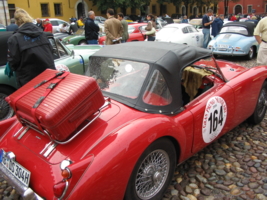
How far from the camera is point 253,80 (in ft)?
11.8

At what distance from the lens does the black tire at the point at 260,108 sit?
13.0 feet

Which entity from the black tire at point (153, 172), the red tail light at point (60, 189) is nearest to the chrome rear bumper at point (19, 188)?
the red tail light at point (60, 189)

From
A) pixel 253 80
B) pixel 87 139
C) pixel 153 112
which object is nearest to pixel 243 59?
pixel 253 80

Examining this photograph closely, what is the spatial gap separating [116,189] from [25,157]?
34.9 inches

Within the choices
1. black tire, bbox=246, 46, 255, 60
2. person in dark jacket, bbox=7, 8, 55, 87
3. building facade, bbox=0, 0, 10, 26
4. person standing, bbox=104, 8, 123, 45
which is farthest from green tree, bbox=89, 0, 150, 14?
person in dark jacket, bbox=7, 8, 55, 87

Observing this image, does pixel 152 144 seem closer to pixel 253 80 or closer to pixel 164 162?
pixel 164 162

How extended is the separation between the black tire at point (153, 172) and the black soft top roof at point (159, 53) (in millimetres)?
831

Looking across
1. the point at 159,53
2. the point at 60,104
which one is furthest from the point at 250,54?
the point at 60,104

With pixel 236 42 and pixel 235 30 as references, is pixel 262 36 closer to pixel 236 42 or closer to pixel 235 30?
pixel 236 42

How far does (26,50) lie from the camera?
3537mm

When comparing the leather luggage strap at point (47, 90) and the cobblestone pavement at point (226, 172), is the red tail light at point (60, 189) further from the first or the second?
the cobblestone pavement at point (226, 172)

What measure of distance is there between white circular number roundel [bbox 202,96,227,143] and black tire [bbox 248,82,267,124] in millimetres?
1064

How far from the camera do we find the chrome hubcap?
2.35 m

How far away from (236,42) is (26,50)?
7646 mm
